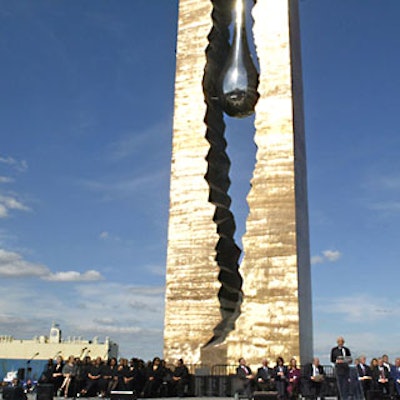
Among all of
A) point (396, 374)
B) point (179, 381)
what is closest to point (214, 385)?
point (179, 381)

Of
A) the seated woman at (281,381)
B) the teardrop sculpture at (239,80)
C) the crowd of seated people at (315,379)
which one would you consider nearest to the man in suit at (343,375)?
the crowd of seated people at (315,379)

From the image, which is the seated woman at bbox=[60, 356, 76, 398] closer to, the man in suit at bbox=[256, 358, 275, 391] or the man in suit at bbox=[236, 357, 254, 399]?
the man in suit at bbox=[236, 357, 254, 399]

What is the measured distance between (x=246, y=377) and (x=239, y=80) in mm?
10076

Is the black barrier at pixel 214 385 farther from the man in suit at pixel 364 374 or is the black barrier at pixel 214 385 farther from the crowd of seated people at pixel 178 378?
the man in suit at pixel 364 374

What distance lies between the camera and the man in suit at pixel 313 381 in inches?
504

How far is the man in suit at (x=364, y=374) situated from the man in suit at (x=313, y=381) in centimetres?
82

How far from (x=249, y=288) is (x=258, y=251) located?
1117 mm

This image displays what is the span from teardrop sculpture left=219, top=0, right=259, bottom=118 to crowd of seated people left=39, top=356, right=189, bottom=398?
359 inches

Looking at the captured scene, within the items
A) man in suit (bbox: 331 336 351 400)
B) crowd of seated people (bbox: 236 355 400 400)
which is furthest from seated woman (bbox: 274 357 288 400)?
man in suit (bbox: 331 336 351 400)

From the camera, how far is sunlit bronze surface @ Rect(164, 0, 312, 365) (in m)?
16.7

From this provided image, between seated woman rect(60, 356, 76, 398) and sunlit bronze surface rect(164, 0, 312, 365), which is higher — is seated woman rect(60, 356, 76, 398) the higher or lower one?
the lower one

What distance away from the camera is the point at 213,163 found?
19.8 metres

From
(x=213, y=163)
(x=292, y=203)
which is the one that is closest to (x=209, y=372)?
(x=292, y=203)

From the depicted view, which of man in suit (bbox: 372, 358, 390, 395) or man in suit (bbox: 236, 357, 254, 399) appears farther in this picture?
man in suit (bbox: 236, 357, 254, 399)
